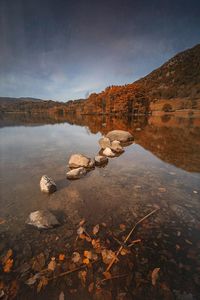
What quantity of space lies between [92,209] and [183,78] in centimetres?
14292

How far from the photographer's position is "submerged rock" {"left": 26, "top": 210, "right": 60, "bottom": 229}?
11.5ft

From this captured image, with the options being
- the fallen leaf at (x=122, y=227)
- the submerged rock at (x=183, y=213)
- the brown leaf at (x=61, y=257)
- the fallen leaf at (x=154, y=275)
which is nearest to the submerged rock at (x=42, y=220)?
the brown leaf at (x=61, y=257)

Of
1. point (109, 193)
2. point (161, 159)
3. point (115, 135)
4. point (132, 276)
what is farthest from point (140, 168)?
point (115, 135)

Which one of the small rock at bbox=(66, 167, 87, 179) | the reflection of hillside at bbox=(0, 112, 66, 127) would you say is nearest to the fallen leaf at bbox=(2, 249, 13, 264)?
the small rock at bbox=(66, 167, 87, 179)

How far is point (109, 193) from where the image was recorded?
5.05 m

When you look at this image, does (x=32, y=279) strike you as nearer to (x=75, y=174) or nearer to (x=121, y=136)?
(x=75, y=174)

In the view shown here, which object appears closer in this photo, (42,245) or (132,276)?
(132,276)

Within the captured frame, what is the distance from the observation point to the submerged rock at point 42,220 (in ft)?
11.5

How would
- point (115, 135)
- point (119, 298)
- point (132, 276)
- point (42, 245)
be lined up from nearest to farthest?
point (119, 298)
point (132, 276)
point (42, 245)
point (115, 135)

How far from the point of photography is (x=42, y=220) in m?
3.56

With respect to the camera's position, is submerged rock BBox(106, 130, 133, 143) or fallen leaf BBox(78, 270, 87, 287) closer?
fallen leaf BBox(78, 270, 87, 287)

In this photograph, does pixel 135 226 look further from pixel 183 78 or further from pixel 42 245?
pixel 183 78

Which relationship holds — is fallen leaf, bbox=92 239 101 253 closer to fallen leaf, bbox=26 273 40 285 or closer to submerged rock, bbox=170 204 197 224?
fallen leaf, bbox=26 273 40 285

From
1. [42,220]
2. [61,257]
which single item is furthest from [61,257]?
[42,220]
